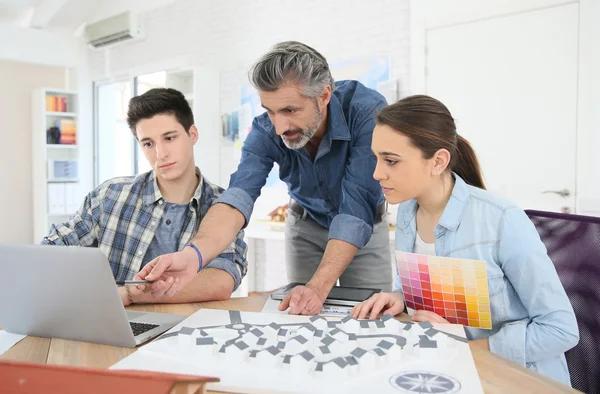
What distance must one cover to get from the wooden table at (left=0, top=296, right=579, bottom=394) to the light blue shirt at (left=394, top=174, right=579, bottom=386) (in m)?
0.20

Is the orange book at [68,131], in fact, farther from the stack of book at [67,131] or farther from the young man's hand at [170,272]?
the young man's hand at [170,272]

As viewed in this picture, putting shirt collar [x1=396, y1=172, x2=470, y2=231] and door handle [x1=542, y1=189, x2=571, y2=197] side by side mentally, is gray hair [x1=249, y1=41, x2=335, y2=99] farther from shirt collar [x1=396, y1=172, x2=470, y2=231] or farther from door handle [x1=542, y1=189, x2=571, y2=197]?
door handle [x1=542, y1=189, x2=571, y2=197]

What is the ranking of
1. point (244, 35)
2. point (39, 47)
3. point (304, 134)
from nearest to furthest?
point (304, 134) → point (244, 35) → point (39, 47)

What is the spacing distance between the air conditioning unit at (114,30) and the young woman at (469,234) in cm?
526

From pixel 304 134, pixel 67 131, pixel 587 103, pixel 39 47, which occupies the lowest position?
pixel 304 134

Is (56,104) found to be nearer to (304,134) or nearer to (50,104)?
(50,104)

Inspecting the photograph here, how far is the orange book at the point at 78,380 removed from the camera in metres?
0.55

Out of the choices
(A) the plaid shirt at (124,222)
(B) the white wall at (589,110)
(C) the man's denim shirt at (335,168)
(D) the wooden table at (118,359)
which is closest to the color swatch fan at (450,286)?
(D) the wooden table at (118,359)

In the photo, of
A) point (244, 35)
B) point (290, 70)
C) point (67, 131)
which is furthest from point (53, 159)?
point (290, 70)

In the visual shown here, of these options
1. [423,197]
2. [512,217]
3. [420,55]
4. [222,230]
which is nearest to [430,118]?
[423,197]

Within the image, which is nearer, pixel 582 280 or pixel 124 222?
pixel 582 280

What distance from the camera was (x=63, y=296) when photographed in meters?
1.03

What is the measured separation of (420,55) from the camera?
374 cm

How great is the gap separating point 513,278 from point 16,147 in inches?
266
